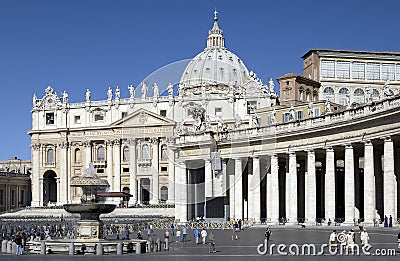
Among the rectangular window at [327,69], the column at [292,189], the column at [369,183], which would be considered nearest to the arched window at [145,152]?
the rectangular window at [327,69]

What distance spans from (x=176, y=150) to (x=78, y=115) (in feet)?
257

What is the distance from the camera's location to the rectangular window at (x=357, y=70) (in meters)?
90.9

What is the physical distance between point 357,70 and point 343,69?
1666mm

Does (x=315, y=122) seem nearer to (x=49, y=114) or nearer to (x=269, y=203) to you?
(x=269, y=203)

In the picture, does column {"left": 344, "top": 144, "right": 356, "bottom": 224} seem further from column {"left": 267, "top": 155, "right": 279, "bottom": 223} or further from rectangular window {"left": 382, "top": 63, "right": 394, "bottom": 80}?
rectangular window {"left": 382, "top": 63, "right": 394, "bottom": 80}

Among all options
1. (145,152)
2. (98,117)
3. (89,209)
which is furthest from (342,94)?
(98,117)

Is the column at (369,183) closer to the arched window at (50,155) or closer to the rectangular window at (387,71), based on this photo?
the rectangular window at (387,71)

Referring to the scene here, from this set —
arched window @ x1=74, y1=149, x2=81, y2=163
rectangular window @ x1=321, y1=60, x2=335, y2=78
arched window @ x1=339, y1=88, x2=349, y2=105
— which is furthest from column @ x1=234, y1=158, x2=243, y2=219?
arched window @ x1=74, y1=149, x2=81, y2=163

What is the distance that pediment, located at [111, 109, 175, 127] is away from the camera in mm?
130375

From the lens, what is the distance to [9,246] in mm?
37875

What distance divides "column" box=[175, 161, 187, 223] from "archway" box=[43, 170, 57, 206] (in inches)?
3243

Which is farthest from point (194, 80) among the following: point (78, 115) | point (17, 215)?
point (17, 215)

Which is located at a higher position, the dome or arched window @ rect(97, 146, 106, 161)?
the dome

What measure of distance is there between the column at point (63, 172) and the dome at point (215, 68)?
89.3 feet
